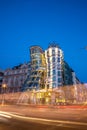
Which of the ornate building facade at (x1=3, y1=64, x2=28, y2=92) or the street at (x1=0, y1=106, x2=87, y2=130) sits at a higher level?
the ornate building facade at (x1=3, y1=64, x2=28, y2=92)

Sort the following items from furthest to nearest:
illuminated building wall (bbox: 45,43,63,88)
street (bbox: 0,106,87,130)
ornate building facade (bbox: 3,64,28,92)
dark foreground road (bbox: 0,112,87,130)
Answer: ornate building facade (bbox: 3,64,28,92) → illuminated building wall (bbox: 45,43,63,88) → street (bbox: 0,106,87,130) → dark foreground road (bbox: 0,112,87,130)

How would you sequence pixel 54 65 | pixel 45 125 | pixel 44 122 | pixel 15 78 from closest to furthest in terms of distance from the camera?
pixel 45 125 → pixel 44 122 → pixel 54 65 → pixel 15 78

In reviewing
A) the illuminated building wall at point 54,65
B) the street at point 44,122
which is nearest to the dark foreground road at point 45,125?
Result: the street at point 44,122

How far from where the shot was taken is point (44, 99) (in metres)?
66.5

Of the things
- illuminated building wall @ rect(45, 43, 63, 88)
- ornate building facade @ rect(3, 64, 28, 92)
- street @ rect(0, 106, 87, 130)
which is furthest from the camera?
ornate building facade @ rect(3, 64, 28, 92)

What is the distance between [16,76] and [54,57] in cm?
2806

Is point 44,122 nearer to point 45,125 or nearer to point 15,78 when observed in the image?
point 45,125

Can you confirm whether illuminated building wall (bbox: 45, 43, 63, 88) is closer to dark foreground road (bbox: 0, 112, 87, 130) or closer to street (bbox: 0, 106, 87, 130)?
street (bbox: 0, 106, 87, 130)

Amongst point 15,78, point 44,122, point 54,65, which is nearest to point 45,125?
point 44,122

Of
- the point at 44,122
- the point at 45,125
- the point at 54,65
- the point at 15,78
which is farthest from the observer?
the point at 15,78

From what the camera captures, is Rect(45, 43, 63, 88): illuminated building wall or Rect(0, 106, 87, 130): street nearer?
Rect(0, 106, 87, 130): street

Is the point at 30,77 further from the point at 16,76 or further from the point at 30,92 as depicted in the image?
the point at 16,76

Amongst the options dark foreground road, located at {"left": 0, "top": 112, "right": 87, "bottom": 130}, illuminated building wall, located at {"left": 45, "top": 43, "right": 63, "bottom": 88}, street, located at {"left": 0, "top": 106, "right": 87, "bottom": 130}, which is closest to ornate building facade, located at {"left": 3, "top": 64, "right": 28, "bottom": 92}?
illuminated building wall, located at {"left": 45, "top": 43, "right": 63, "bottom": 88}

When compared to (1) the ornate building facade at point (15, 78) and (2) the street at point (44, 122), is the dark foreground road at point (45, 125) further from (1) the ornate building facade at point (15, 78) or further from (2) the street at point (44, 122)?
(1) the ornate building facade at point (15, 78)
